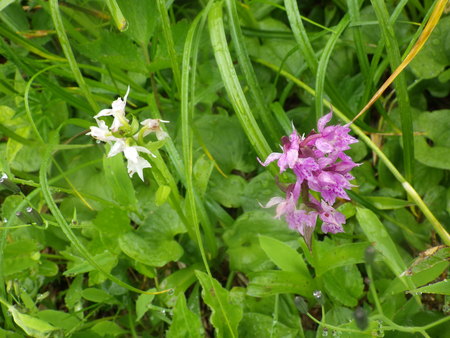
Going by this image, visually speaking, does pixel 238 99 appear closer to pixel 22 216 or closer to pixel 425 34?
pixel 425 34

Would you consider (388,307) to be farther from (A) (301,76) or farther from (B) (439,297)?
(A) (301,76)

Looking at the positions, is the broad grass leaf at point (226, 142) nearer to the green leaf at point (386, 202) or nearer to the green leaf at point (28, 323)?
the green leaf at point (386, 202)

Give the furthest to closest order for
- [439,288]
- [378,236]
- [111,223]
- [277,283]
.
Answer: [111,223] < [277,283] < [378,236] < [439,288]

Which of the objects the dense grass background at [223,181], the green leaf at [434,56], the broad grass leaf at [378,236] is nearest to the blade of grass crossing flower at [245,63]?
the dense grass background at [223,181]

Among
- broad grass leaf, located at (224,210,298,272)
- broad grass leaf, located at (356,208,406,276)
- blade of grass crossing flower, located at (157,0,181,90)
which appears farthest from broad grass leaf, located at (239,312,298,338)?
blade of grass crossing flower, located at (157,0,181,90)

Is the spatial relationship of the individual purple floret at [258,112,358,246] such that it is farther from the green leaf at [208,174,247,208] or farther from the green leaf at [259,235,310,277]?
the green leaf at [208,174,247,208]

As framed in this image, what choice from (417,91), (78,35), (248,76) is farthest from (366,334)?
(78,35)

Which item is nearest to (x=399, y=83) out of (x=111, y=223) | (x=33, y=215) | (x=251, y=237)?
(x=251, y=237)
